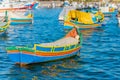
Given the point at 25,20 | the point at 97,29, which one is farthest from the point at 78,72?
the point at 25,20

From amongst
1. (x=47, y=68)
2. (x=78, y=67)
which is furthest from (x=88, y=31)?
(x=47, y=68)

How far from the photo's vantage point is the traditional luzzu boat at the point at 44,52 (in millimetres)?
26875

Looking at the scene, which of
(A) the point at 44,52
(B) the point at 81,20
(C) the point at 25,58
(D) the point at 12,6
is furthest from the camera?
(D) the point at 12,6

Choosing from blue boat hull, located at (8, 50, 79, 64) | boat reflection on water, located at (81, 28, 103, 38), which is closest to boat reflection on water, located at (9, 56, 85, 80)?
blue boat hull, located at (8, 50, 79, 64)

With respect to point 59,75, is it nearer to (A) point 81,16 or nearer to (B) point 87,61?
(B) point 87,61

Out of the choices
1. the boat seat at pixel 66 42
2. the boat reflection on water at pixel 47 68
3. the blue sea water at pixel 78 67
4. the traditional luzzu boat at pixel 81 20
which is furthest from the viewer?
the traditional luzzu boat at pixel 81 20

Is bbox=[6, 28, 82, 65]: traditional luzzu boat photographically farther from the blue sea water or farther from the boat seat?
the blue sea water

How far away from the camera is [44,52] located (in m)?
28.2

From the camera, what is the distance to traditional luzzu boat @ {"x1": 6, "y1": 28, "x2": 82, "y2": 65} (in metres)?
26.9

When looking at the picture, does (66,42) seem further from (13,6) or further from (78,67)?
(13,6)

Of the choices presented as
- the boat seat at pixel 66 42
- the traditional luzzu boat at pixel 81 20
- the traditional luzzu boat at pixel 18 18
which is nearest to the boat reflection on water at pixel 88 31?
Result: the traditional luzzu boat at pixel 81 20

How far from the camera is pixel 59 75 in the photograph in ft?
85.5

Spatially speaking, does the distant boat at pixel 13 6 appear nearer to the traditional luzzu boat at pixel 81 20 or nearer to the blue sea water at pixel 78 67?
the traditional luzzu boat at pixel 81 20

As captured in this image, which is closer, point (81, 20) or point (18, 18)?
point (81, 20)
